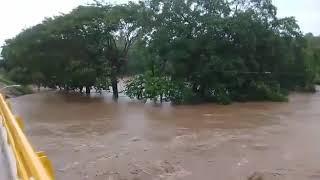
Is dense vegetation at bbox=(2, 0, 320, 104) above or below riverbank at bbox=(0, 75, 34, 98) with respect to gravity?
above

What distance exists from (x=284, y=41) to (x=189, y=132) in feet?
42.2

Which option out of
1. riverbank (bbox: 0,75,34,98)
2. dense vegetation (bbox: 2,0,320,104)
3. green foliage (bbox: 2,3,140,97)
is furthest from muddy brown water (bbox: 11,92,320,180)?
riverbank (bbox: 0,75,34,98)

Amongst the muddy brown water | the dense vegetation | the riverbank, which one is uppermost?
the dense vegetation

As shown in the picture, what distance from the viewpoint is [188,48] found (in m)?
23.4

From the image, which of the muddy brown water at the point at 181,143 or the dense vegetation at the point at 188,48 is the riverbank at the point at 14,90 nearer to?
the dense vegetation at the point at 188,48

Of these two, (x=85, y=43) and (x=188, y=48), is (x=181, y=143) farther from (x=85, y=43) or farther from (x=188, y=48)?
(x=85, y=43)

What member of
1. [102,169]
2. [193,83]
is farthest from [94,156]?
[193,83]

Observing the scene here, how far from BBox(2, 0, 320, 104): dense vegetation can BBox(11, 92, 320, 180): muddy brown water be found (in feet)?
11.2

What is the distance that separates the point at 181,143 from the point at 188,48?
12.1 m

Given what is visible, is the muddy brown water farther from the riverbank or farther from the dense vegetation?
the riverbank

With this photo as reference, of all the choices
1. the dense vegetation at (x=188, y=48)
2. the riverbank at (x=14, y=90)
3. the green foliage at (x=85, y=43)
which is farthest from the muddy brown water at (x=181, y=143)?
the riverbank at (x=14, y=90)

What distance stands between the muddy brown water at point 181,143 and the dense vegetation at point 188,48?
11.2 feet

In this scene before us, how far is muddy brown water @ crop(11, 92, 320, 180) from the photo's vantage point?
28.6 ft

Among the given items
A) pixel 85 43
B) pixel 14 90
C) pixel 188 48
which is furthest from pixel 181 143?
pixel 14 90
